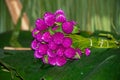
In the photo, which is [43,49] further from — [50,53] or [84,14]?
[84,14]

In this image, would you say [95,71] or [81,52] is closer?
[95,71]

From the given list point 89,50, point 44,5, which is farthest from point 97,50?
point 44,5

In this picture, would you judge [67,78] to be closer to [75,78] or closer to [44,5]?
[75,78]

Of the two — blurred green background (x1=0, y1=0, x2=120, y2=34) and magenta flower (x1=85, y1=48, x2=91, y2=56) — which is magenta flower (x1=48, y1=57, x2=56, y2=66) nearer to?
magenta flower (x1=85, y1=48, x2=91, y2=56)

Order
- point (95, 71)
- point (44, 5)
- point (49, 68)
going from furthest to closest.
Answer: point (44, 5), point (49, 68), point (95, 71)

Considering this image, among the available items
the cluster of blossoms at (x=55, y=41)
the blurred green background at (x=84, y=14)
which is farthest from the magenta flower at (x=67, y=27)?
the blurred green background at (x=84, y=14)

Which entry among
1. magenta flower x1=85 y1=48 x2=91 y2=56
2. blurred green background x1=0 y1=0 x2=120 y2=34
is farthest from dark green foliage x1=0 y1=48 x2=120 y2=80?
blurred green background x1=0 y1=0 x2=120 y2=34

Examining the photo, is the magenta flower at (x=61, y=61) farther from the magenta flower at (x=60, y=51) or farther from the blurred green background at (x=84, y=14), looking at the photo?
the blurred green background at (x=84, y=14)
